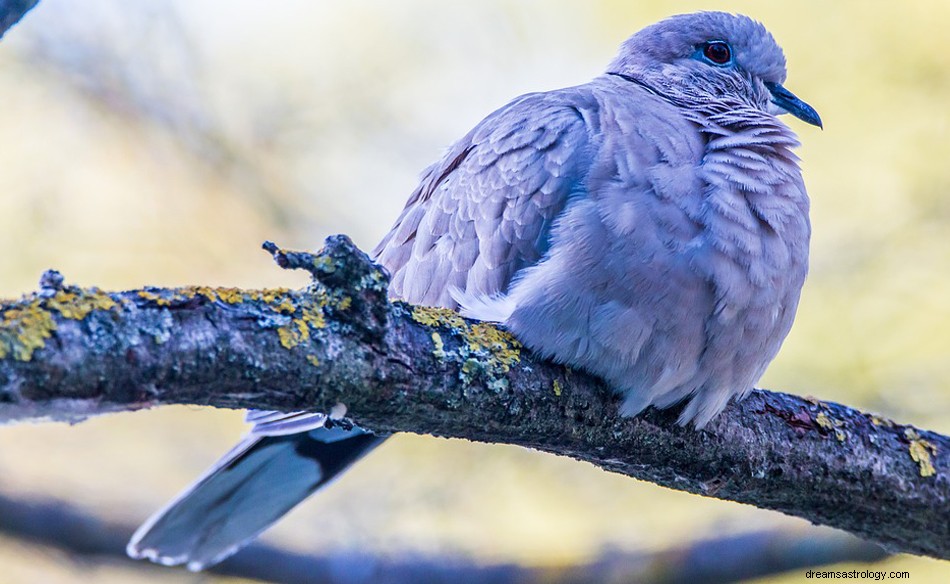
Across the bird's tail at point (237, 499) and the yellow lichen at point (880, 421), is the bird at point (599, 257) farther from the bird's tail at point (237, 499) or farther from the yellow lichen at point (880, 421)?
the yellow lichen at point (880, 421)

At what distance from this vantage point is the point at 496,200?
10.8ft

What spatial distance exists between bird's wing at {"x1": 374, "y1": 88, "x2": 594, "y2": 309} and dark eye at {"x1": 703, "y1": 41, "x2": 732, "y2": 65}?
88cm

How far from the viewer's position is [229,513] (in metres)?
3.57

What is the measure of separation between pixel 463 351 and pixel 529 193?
760mm

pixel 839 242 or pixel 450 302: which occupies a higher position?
pixel 450 302

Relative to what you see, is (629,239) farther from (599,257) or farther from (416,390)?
(416,390)

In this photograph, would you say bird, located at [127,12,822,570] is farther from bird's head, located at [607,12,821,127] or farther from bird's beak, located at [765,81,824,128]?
bird's beak, located at [765,81,824,128]

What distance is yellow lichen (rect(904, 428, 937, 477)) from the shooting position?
10.9 feet

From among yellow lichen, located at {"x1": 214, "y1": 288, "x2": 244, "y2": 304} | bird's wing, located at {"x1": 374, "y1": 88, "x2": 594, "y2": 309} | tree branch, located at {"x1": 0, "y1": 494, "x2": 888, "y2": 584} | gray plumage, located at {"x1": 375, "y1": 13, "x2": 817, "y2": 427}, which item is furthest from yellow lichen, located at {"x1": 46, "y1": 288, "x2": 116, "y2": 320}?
tree branch, located at {"x1": 0, "y1": 494, "x2": 888, "y2": 584}

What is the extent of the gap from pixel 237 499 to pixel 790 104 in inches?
105

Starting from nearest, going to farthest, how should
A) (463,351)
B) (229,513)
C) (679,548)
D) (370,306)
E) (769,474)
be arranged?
(370,306) → (463,351) → (769,474) → (229,513) → (679,548)

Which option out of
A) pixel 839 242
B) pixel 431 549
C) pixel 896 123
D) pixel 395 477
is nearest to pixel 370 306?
pixel 431 549

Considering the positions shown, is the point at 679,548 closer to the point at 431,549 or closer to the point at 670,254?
the point at 431,549

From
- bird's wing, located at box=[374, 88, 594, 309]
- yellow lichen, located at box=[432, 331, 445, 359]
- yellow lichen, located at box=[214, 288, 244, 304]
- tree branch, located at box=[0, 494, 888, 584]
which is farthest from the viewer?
tree branch, located at box=[0, 494, 888, 584]
